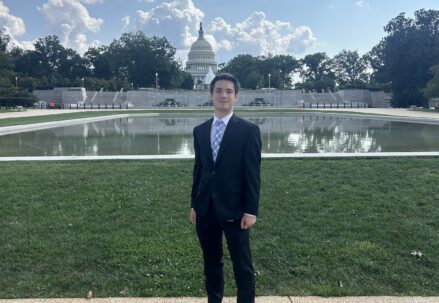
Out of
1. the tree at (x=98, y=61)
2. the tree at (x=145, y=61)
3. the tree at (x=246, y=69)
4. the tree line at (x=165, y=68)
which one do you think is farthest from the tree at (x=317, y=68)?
the tree at (x=98, y=61)

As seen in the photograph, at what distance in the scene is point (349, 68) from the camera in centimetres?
7806

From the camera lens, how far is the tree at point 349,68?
76844 millimetres

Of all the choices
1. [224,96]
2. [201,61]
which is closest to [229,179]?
[224,96]

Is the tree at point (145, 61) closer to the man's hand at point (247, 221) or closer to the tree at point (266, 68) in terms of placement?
the tree at point (266, 68)

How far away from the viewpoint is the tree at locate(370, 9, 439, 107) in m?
44.4

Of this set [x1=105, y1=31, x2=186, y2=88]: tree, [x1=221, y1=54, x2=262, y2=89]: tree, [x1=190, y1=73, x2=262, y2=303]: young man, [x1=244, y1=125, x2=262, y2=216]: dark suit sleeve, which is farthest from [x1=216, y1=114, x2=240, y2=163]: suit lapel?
[x1=221, y1=54, x2=262, y2=89]: tree

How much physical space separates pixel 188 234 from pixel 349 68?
3122 inches

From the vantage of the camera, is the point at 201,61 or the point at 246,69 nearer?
the point at 246,69

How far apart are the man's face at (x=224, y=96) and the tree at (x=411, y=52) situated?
151 feet

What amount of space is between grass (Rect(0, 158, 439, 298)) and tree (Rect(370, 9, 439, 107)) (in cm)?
4294

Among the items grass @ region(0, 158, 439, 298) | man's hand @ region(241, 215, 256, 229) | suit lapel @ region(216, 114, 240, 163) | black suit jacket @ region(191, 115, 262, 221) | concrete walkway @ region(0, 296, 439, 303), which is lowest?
concrete walkway @ region(0, 296, 439, 303)

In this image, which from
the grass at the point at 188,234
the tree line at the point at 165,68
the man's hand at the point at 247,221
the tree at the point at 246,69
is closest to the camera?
the man's hand at the point at 247,221

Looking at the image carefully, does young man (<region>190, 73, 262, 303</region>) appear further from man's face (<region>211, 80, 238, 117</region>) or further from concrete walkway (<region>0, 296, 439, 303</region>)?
concrete walkway (<region>0, 296, 439, 303</region>)

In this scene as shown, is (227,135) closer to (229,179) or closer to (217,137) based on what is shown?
(217,137)
